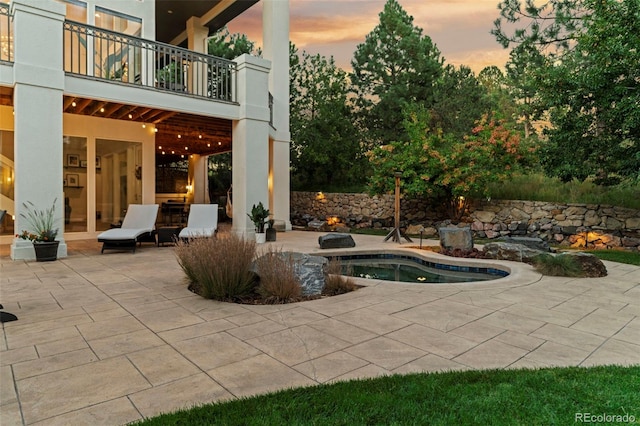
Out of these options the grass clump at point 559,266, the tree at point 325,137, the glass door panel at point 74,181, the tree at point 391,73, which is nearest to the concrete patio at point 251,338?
the grass clump at point 559,266

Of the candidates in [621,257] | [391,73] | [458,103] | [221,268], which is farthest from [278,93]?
[621,257]

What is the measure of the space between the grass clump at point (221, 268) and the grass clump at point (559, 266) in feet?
15.6

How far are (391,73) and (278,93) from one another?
7808 mm

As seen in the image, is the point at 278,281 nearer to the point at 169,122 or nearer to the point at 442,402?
the point at 442,402

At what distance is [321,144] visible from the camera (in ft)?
54.7

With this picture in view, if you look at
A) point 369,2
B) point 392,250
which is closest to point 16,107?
point 392,250

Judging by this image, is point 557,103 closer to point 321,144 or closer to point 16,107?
point 321,144

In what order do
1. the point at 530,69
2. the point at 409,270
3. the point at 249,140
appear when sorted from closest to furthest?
the point at 409,270
the point at 249,140
the point at 530,69

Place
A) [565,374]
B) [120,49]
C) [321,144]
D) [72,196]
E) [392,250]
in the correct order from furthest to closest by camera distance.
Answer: [321,144] < [120,49] < [72,196] < [392,250] < [565,374]

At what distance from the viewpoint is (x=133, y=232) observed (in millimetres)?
8406

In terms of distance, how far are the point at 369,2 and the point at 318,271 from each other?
17290 mm

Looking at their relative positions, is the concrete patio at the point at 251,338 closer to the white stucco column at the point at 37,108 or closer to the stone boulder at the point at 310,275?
the stone boulder at the point at 310,275

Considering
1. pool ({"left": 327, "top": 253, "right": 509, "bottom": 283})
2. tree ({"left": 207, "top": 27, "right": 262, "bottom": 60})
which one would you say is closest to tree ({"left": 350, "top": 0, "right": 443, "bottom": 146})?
tree ({"left": 207, "top": 27, "right": 262, "bottom": 60})

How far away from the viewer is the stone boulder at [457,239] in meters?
8.26
